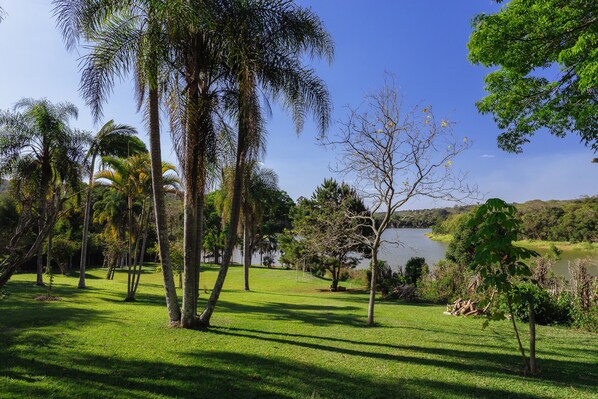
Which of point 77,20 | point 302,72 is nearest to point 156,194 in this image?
point 77,20

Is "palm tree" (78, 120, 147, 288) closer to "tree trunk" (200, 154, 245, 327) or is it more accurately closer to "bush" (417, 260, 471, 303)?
"tree trunk" (200, 154, 245, 327)

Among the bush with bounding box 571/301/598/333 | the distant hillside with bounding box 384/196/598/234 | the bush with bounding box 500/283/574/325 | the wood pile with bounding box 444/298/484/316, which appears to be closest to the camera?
the bush with bounding box 571/301/598/333

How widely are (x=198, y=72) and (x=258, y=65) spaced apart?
146 cm

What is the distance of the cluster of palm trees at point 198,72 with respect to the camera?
7543 mm

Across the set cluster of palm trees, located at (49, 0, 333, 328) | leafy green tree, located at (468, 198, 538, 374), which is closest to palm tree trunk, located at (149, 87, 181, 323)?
cluster of palm trees, located at (49, 0, 333, 328)

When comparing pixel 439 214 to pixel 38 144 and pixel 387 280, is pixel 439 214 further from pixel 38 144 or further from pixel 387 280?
pixel 38 144

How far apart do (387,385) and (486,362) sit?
2.67m

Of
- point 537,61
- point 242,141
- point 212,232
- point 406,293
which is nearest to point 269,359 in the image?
point 242,141

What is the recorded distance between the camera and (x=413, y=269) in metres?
24.0

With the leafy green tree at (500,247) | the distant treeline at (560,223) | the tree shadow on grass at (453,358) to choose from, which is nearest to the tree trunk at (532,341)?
the leafy green tree at (500,247)

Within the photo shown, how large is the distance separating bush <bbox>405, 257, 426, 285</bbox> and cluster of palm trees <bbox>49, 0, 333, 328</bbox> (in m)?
17.0

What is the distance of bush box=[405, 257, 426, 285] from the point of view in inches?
926

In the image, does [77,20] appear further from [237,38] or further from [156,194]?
[156,194]

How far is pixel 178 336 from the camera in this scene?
7.72 metres
